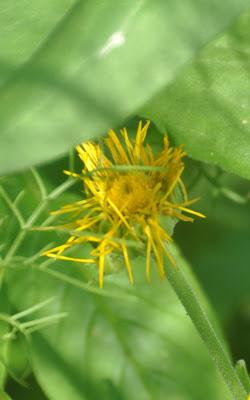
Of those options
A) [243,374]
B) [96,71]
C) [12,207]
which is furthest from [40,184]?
[96,71]

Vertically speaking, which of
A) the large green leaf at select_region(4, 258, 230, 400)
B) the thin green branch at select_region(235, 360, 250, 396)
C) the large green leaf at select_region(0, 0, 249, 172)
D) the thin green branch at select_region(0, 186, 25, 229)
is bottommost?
the thin green branch at select_region(235, 360, 250, 396)

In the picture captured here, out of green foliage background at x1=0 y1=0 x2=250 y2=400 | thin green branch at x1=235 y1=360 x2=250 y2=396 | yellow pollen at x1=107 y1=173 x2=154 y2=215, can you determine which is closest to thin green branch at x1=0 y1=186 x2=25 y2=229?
green foliage background at x1=0 y1=0 x2=250 y2=400

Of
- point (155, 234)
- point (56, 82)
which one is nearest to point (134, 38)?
point (56, 82)

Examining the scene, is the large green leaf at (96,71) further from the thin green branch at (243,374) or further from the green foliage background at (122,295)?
the thin green branch at (243,374)

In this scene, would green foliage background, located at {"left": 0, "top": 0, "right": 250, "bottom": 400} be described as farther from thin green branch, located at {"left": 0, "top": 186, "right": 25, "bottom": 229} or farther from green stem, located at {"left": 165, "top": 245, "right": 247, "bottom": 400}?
green stem, located at {"left": 165, "top": 245, "right": 247, "bottom": 400}

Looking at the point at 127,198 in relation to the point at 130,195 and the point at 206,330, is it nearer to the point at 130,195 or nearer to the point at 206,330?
the point at 130,195

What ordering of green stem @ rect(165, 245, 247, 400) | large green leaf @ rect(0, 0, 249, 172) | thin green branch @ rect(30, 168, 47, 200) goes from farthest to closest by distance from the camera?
thin green branch @ rect(30, 168, 47, 200)
green stem @ rect(165, 245, 247, 400)
large green leaf @ rect(0, 0, 249, 172)

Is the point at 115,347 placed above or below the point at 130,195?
below
